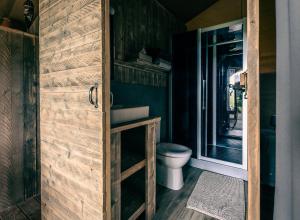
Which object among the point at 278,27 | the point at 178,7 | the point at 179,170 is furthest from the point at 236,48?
the point at 278,27

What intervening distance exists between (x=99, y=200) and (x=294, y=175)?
1062 mm

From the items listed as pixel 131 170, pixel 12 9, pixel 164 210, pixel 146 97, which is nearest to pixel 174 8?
pixel 146 97

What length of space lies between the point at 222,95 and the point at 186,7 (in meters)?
2.07

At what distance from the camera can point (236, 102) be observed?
15.1 feet

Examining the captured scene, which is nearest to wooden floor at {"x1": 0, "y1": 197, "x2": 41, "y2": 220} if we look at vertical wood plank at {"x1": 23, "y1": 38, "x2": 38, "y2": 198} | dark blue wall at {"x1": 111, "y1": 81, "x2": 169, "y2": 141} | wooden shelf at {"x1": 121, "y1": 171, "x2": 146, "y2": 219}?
vertical wood plank at {"x1": 23, "y1": 38, "x2": 38, "y2": 198}

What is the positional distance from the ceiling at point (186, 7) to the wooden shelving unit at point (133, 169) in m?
2.44

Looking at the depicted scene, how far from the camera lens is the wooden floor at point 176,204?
1772 mm

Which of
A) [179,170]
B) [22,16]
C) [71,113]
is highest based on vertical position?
[22,16]

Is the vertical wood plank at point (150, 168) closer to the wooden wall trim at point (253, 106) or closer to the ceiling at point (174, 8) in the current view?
the wooden wall trim at point (253, 106)

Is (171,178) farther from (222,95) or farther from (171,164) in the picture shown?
(222,95)

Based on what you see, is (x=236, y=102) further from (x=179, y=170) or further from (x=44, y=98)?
(x=44, y=98)

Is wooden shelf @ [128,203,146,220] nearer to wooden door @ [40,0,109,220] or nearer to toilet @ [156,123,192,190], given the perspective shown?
wooden door @ [40,0,109,220]

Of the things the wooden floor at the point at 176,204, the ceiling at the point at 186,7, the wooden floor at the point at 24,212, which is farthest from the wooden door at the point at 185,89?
the wooden floor at the point at 24,212

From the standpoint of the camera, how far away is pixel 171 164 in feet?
7.25
